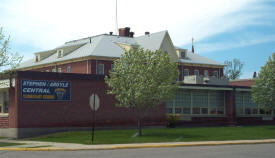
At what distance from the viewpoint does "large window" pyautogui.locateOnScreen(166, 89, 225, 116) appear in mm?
41594

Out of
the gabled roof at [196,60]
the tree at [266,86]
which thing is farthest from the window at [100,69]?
the tree at [266,86]

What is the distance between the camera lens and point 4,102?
3469cm

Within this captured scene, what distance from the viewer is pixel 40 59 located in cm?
6794

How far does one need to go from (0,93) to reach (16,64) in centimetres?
312

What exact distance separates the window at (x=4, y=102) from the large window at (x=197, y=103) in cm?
1469

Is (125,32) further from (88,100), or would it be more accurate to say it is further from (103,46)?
(88,100)

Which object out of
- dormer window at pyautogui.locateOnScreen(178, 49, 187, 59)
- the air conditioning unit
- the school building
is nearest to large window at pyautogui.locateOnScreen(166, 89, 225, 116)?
the school building

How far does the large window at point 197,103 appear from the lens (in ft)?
136

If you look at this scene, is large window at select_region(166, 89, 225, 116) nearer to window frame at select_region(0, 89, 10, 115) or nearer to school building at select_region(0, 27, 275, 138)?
school building at select_region(0, 27, 275, 138)

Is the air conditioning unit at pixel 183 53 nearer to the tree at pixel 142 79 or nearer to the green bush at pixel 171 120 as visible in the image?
the green bush at pixel 171 120

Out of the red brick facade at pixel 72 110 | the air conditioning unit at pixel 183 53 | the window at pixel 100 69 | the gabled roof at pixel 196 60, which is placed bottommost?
the red brick facade at pixel 72 110

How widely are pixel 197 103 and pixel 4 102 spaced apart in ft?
61.9

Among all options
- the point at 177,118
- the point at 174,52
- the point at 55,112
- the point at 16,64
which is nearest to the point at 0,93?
the point at 16,64

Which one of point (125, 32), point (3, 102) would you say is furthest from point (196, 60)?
point (3, 102)
